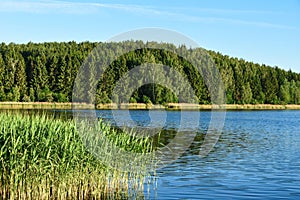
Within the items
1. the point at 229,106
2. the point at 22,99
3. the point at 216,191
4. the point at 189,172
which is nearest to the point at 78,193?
the point at 216,191

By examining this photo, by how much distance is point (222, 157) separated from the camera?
25500 millimetres

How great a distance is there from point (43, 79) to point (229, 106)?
40.1m

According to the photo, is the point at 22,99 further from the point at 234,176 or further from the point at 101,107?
the point at 234,176

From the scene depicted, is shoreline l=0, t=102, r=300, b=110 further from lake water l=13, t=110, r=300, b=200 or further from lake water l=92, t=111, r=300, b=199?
lake water l=92, t=111, r=300, b=199

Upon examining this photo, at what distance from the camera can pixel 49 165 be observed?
1284cm

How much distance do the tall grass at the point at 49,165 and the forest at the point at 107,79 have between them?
235 ft

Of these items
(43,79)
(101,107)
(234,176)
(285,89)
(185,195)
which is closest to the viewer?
(185,195)

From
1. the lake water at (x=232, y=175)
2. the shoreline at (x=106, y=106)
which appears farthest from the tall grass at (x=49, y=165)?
the shoreline at (x=106, y=106)

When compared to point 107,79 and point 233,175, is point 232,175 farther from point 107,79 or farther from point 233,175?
point 107,79

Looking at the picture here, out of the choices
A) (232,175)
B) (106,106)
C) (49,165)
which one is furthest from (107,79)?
(49,165)

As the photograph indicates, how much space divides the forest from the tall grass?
71684 mm

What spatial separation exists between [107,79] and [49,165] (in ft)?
282

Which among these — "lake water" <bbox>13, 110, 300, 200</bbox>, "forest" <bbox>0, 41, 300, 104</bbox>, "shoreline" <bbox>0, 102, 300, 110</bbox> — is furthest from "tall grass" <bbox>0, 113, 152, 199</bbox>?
"forest" <bbox>0, 41, 300, 104</bbox>

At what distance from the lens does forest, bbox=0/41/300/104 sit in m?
90.6
